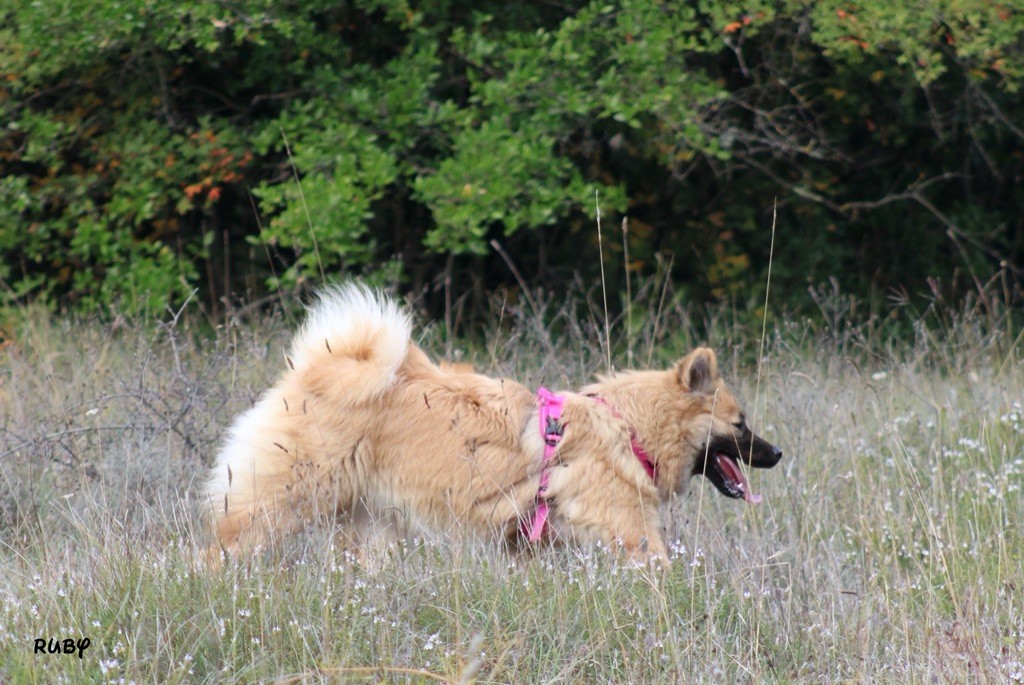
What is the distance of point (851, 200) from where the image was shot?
12.1 m

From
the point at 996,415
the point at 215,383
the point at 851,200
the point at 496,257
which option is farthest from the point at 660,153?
the point at 215,383

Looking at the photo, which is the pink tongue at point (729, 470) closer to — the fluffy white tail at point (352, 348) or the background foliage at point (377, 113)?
the fluffy white tail at point (352, 348)

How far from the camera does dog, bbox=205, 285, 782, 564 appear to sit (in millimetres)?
4398

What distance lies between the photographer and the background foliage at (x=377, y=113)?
26.7ft

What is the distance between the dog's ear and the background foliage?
306cm

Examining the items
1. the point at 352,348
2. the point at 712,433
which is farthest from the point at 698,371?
the point at 352,348

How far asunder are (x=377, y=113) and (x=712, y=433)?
459 cm

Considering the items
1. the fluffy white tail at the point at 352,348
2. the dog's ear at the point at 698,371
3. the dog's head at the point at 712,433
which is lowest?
the dog's head at the point at 712,433

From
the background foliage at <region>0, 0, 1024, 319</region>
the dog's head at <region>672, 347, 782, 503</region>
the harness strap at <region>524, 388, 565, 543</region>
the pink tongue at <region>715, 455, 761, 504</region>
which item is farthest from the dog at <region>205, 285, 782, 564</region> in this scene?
the background foliage at <region>0, 0, 1024, 319</region>

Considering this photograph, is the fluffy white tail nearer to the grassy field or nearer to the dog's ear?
the grassy field

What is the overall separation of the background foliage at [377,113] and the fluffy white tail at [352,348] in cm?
254

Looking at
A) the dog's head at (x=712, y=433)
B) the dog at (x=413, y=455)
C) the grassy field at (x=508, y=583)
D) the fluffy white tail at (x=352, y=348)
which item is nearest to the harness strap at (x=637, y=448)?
the dog at (x=413, y=455)

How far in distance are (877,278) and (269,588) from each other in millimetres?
9999

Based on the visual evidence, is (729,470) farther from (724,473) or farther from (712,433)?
(712,433)
